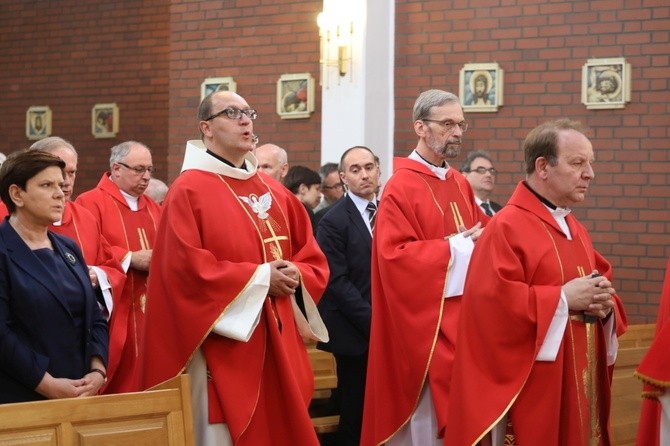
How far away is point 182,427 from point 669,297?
88.6 inches

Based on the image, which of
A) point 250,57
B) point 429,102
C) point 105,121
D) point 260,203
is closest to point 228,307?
point 260,203

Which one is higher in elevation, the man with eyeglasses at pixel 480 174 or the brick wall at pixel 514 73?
the brick wall at pixel 514 73

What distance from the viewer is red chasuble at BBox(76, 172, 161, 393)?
621cm

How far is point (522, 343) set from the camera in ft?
14.5

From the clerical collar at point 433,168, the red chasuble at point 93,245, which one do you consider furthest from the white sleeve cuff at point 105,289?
the clerical collar at point 433,168

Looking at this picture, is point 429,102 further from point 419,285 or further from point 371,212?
point 371,212

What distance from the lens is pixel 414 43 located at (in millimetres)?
9156

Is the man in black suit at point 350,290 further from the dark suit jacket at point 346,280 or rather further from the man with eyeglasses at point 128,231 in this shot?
the man with eyeglasses at point 128,231

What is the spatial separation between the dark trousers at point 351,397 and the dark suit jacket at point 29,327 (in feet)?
7.13

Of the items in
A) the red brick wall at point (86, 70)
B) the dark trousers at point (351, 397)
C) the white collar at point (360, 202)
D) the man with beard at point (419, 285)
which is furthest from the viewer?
the red brick wall at point (86, 70)

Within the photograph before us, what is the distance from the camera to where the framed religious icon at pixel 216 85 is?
390 inches

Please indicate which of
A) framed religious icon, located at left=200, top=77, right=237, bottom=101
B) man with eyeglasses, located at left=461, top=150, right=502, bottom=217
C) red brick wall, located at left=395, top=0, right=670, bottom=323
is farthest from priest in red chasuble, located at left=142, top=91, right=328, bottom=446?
framed religious icon, located at left=200, top=77, right=237, bottom=101

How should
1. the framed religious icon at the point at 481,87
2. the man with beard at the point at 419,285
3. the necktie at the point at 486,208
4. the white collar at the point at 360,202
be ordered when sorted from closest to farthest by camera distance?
the man with beard at the point at 419,285 → the white collar at the point at 360,202 → the necktie at the point at 486,208 → the framed religious icon at the point at 481,87

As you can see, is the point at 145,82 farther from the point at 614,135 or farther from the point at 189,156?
the point at 189,156
